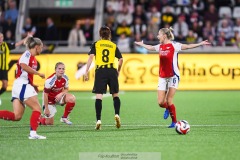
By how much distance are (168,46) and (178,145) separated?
131 inches

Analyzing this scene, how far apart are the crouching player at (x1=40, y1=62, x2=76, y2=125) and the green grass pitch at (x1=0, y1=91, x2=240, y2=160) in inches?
9.4

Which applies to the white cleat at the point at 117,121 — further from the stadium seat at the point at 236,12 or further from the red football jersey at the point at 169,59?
the stadium seat at the point at 236,12

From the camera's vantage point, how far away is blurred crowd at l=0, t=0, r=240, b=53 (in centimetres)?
2844

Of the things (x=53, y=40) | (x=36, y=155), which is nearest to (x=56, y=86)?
(x=36, y=155)

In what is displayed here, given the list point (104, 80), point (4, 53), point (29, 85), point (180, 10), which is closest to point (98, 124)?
point (104, 80)

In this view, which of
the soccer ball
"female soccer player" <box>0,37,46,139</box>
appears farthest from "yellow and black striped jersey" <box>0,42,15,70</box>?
the soccer ball

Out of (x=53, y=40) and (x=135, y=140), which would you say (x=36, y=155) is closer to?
(x=135, y=140)

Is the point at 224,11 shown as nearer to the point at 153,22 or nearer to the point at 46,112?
the point at 153,22

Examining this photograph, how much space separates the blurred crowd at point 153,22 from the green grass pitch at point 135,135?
8.94m

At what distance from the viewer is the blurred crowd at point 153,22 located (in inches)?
1120

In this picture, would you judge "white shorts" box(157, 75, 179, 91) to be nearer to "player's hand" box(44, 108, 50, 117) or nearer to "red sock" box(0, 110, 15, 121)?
"player's hand" box(44, 108, 50, 117)

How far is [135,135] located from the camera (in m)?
12.6

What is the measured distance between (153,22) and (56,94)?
14574 mm

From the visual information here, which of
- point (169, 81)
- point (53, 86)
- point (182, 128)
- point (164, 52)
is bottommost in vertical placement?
point (182, 128)
